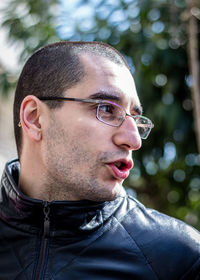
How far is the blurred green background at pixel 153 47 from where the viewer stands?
3.57 meters

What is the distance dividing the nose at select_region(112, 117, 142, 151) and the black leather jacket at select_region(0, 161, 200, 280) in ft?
0.94

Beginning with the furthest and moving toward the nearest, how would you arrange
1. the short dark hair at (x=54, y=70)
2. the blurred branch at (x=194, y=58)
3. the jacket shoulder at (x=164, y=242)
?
the blurred branch at (x=194, y=58) < the short dark hair at (x=54, y=70) < the jacket shoulder at (x=164, y=242)

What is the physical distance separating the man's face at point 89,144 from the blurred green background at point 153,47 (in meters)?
1.69

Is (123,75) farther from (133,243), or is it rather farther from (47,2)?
(47,2)

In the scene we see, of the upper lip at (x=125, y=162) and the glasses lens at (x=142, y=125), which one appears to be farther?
the glasses lens at (x=142, y=125)

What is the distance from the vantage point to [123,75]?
191 centimetres

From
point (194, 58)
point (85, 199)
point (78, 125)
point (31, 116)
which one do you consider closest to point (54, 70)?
point (31, 116)

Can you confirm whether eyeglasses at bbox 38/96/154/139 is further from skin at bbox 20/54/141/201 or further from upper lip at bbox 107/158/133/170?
upper lip at bbox 107/158/133/170

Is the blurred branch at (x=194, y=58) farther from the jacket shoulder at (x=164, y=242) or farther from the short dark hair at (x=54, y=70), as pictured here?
the jacket shoulder at (x=164, y=242)

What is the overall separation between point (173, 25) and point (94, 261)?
8.44 ft

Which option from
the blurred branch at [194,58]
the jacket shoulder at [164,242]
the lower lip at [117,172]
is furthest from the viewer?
the blurred branch at [194,58]

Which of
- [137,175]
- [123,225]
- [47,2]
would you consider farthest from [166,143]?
[123,225]

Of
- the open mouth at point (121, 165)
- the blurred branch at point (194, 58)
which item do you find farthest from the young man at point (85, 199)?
the blurred branch at point (194, 58)

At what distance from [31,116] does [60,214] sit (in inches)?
19.6
